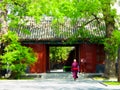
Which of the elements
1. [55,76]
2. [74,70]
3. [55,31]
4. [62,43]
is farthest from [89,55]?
[74,70]

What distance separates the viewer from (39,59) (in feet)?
129

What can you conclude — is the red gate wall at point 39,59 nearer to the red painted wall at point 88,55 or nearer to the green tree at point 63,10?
the red painted wall at point 88,55

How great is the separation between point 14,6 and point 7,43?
325 centimetres

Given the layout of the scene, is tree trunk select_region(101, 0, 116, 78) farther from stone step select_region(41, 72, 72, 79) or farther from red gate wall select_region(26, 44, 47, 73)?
red gate wall select_region(26, 44, 47, 73)

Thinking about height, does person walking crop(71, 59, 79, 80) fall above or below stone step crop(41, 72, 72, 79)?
above

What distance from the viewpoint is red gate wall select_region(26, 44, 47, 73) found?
1545 inches

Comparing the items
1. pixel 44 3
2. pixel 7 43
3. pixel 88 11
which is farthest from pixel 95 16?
pixel 7 43

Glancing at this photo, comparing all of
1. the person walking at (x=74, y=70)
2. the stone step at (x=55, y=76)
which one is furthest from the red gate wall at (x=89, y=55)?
the person walking at (x=74, y=70)

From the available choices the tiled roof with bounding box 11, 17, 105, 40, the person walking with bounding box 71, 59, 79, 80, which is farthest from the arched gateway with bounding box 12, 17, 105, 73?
the person walking with bounding box 71, 59, 79, 80

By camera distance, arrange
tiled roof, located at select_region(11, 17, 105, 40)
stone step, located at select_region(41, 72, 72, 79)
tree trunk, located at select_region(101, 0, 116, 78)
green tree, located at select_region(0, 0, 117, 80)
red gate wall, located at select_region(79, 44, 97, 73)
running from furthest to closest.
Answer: red gate wall, located at select_region(79, 44, 97, 73)
tiled roof, located at select_region(11, 17, 105, 40)
stone step, located at select_region(41, 72, 72, 79)
tree trunk, located at select_region(101, 0, 116, 78)
green tree, located at select_region(0, 0, 117, 80)

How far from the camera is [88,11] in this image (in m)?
33.0

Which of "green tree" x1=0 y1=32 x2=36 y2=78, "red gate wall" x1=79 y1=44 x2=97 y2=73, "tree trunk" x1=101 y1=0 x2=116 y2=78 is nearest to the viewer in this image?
"green tree" x1=0 y1=32 x2=36 y2=78

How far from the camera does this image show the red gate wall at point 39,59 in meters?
39.2

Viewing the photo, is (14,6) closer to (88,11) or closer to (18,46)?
(18,46)
